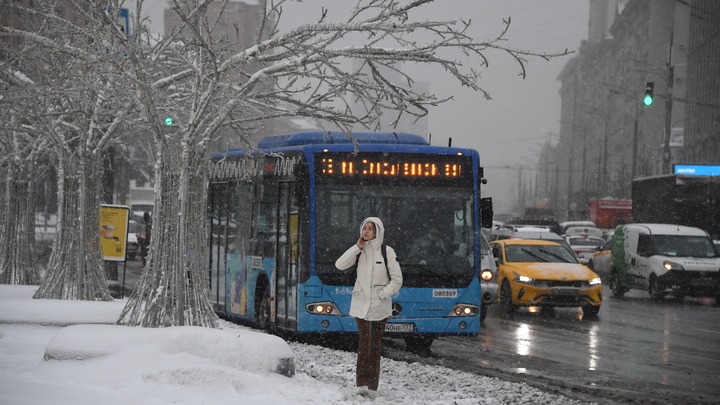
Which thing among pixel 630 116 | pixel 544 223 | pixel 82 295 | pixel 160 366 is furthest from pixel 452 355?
pixel 630 116

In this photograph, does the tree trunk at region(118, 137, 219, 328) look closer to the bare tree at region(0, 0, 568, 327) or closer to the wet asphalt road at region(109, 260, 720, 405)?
the bare tree at region(0, 0, 568, 327)

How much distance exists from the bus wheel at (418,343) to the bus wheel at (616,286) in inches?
596

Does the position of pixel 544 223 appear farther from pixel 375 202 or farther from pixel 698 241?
pixel 375 202

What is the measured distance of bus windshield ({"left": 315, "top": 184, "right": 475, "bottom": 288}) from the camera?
524 inches

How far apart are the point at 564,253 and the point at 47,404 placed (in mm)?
16468

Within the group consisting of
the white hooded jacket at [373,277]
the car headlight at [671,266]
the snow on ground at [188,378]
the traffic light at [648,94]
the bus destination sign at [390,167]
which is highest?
the traffic light at [648,94]

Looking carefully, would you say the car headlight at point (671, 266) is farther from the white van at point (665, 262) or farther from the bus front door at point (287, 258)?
the bus front door at point (287, 258)

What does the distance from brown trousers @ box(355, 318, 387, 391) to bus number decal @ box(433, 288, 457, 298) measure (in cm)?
384

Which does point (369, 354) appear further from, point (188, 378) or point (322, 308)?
point (322, 308)

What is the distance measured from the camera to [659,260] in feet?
86.9

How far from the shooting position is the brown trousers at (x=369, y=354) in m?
9.62

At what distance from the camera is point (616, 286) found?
29.1 meters

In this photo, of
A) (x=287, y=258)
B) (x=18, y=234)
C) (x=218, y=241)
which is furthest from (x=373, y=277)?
(x=18, y=234)

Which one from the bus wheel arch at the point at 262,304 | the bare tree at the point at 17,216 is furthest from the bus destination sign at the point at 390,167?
the bare tree at the point at 17,216
